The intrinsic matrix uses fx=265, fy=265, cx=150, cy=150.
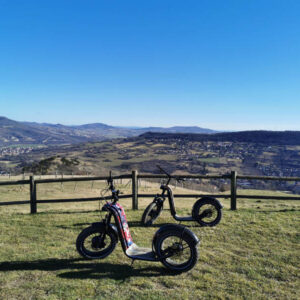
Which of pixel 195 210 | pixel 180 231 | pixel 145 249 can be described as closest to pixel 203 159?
pixel 195 210

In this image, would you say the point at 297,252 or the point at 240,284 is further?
the point at 297,252

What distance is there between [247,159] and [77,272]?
225 feet

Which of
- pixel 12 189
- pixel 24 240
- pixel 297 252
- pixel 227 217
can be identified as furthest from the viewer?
pixel 12 189

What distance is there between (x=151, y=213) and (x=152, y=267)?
8.87ft

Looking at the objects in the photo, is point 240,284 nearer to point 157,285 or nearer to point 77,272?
point 157,285

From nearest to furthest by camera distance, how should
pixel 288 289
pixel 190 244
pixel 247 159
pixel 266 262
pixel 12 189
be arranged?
pixel 288 289
pixel 190 244
pixel 266 262
pixel 12 189
pixel 247 159

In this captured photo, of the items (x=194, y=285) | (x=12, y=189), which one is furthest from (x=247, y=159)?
(x=194, y=285)

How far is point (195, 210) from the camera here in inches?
289

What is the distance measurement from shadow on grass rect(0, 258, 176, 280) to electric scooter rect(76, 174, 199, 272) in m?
0.20

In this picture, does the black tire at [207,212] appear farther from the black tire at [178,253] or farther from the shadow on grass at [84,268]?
the shadow on grass at [84,268]

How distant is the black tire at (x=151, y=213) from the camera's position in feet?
23.9

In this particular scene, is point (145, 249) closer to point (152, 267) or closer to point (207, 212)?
point (152, 267)

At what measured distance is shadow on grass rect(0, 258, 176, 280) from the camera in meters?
4.48

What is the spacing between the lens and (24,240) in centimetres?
643
